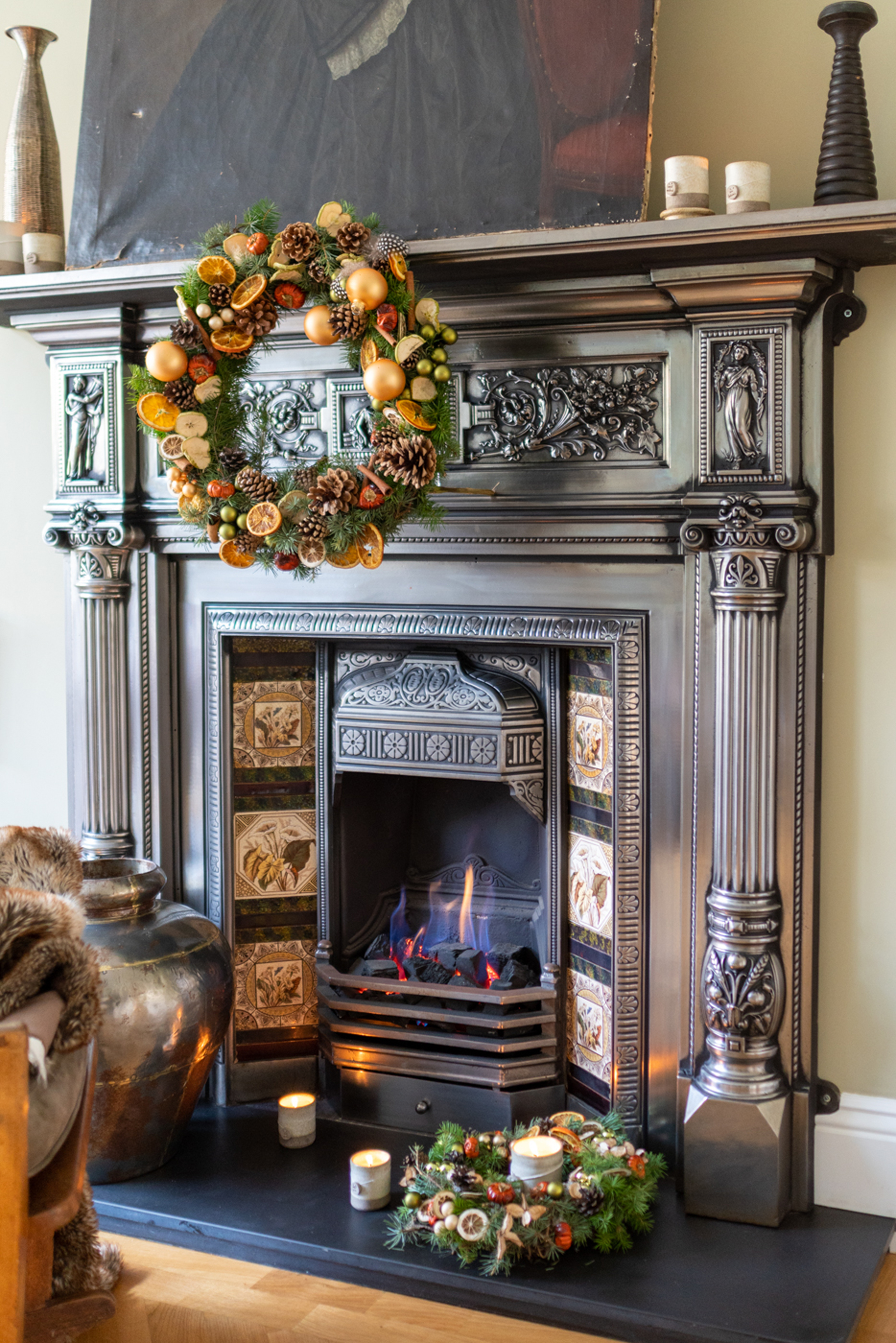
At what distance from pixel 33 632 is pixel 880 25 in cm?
232

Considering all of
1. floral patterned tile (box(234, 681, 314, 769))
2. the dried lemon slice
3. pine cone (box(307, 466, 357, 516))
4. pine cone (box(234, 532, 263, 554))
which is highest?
the dried lemon slice

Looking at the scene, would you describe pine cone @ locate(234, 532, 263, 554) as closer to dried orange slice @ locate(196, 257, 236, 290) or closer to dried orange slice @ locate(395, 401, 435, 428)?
dried orange slice @ locate(395, 401, 435, 428)

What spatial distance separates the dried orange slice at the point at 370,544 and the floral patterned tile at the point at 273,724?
28.2 inches

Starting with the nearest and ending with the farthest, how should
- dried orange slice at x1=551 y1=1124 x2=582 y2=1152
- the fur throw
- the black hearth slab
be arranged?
the fur throw
the black hearth slab
dried orange slice at x1=551 y1=1124 x2=582 y2=1152

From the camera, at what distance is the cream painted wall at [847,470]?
7.68 feet

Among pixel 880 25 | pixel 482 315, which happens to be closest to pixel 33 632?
pixel 482 315

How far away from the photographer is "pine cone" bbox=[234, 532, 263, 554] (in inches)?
91.1

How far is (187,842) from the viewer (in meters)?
2.94

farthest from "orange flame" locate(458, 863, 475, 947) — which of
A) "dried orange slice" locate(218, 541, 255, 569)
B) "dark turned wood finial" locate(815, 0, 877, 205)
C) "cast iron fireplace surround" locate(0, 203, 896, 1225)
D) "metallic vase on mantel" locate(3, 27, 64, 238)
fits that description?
"metallic vase on mantel" locate(3, 27, 64, 238)

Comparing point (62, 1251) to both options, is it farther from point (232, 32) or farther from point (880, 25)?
point (880, 25)

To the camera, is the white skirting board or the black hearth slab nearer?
the black hearth slab

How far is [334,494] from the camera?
225 centimetres

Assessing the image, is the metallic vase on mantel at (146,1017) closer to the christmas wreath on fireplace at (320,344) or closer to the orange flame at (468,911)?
the orange flame at (468,911)

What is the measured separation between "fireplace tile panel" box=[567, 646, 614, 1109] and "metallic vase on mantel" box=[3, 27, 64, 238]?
1.60 m
